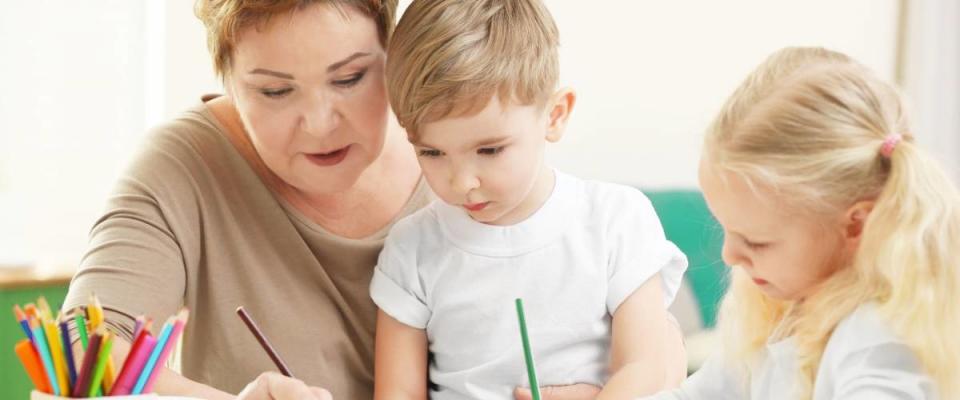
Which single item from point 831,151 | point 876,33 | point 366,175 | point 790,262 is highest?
point 831,151

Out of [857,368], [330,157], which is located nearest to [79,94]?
[330,157]

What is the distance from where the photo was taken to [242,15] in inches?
53.6

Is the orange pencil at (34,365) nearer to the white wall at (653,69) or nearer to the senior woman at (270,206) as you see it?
the senior woman at (270,206)

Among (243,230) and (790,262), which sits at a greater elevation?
(790,262)

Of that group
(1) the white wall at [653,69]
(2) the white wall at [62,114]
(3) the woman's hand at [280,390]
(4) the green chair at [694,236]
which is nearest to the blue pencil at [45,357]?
(3) the woman's hand at [280,390]

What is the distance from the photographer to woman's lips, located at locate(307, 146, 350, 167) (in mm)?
1434

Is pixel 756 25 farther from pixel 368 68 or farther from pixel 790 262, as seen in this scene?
pixel 790 262

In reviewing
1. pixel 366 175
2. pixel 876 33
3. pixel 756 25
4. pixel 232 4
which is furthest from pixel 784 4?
pixel 232 4

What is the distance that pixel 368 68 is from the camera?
1401mm

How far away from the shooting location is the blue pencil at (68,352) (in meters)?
0.96

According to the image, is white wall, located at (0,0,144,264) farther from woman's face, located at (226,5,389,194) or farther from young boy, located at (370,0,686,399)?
young boy, located at (370,0,686,399)

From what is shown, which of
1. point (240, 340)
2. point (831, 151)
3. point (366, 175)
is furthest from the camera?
point (366, 175)

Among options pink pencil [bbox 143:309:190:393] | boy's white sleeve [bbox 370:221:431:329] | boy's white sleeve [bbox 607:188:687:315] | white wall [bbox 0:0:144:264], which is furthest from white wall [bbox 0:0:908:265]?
pink pencil [bbox 143:309:190:393]

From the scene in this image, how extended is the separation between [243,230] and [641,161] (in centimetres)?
240
